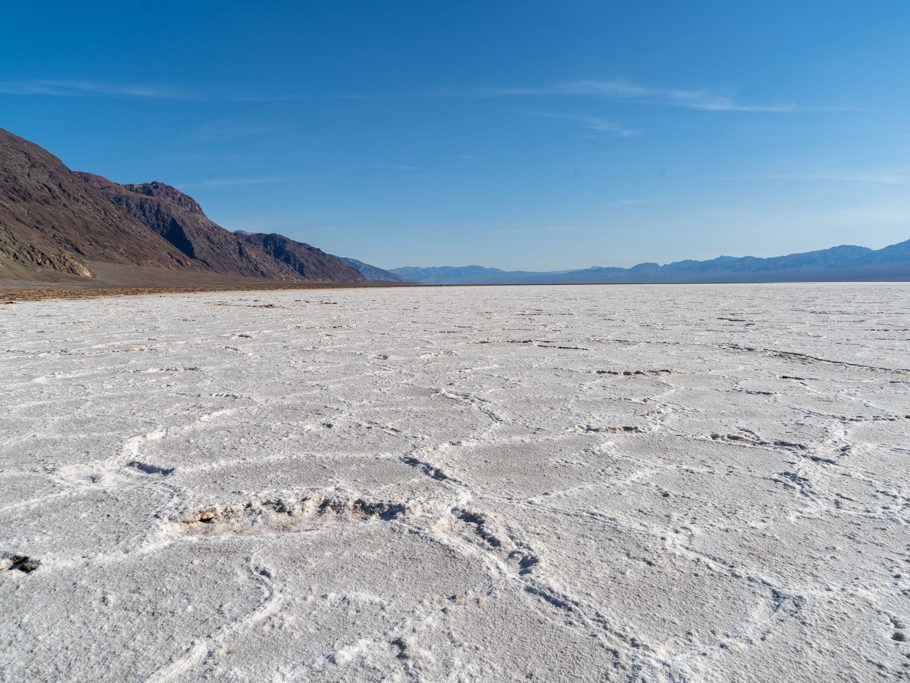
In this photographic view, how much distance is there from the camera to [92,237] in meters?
53.6

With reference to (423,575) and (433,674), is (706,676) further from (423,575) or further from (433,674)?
(423,575)

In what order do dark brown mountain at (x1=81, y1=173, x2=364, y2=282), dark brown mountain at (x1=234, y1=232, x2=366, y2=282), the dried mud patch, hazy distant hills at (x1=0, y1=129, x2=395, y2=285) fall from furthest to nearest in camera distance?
dark brown mountain at (x1=234, y1=232, x2=366, y2=282) < dark brown mountain at (x1=81, y1=173, x2=364, y2=282) < hazy distant hills at (x1=0, y1=129, x2=395, y2=285) < the dried mud patch

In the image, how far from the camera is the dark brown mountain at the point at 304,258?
116 metres

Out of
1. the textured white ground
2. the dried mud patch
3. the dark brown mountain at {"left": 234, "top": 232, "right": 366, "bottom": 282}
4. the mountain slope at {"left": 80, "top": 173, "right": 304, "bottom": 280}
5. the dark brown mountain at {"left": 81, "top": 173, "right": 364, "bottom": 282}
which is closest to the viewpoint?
the textured white ground

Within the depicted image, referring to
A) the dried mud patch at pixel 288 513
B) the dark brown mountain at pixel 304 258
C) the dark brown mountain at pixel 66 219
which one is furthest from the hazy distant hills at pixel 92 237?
the dried mud patch at pixel 288 513

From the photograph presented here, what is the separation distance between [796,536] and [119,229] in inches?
2700

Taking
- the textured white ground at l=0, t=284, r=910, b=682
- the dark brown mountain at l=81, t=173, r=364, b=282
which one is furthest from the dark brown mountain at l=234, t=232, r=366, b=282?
the textured white ground at l=0, t=284, r=910, b=682

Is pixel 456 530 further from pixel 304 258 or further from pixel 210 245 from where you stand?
pixel 304 258

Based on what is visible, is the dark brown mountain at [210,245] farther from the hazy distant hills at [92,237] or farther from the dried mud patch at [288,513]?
the dried mud patch at [288,513]

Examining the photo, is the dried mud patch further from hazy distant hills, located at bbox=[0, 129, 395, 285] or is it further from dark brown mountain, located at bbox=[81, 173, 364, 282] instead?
dark brown mountain, located at bbox=[81, 173, 364, 282]

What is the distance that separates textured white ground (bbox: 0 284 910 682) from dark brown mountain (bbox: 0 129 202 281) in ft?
134

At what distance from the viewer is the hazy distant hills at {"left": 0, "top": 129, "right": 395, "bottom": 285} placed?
3609 centimetres

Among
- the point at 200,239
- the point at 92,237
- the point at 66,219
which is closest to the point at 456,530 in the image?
the point at 92,237

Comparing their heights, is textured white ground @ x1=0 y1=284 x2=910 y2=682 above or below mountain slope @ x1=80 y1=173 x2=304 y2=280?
below
